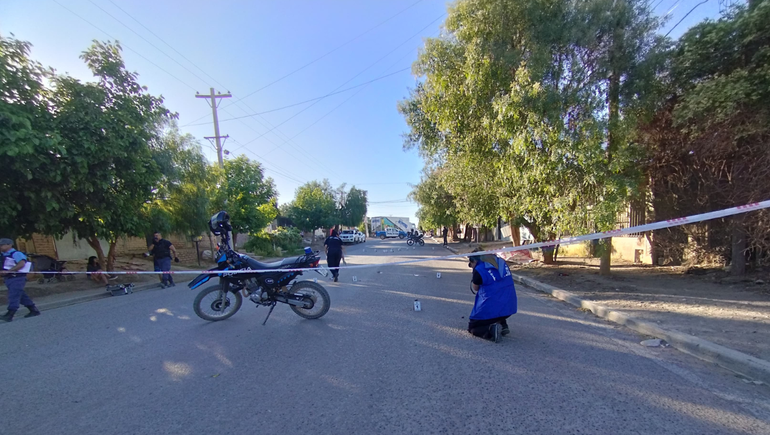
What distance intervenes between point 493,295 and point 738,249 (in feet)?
24.4

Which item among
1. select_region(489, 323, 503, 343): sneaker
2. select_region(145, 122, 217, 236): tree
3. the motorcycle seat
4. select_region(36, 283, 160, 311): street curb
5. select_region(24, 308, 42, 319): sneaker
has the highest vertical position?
select_region(145, 122, 217, 236): tree

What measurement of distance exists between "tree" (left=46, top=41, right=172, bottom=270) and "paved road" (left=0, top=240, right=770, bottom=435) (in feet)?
14.3

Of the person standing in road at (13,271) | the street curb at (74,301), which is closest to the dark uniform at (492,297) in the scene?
the person standing in road at (13,271)

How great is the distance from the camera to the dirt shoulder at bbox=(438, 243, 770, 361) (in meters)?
4.62

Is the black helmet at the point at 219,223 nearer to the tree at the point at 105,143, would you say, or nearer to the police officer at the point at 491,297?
the tree at the point at 105,143

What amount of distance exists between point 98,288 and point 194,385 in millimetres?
10062

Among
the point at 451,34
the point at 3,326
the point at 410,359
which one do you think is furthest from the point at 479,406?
Result: the point at 451,34

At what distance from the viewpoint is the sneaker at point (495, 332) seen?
15.4 ft

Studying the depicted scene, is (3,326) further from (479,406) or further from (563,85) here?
(563,85)

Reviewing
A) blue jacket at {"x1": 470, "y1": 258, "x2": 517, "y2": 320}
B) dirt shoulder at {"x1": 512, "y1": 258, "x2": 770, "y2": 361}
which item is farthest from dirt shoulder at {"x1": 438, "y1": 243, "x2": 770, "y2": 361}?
blue jacket at {"x1": 470, "y1": 258, "x2": 517, "y2": 320}

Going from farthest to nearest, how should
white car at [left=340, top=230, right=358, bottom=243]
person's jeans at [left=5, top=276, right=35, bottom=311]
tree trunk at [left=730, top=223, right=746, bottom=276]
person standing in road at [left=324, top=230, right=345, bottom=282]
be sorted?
white car at [left=340, top=230, right=358, bottom=243], person standing in road at [left=324, top=230, right=345, bottom=282], tree trunk at [left=730, top=223, right=746, bottom=276], person's jeans at [left=5, top=276, right=35, bottom=311]

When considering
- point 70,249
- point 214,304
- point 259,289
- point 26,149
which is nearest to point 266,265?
point 259,289

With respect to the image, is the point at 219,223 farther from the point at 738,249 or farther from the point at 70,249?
the point at 70,249

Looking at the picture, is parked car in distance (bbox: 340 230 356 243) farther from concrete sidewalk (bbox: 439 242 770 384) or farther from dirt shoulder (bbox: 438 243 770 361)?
concrete sidewalk (bbox: 439 242 770 384)
